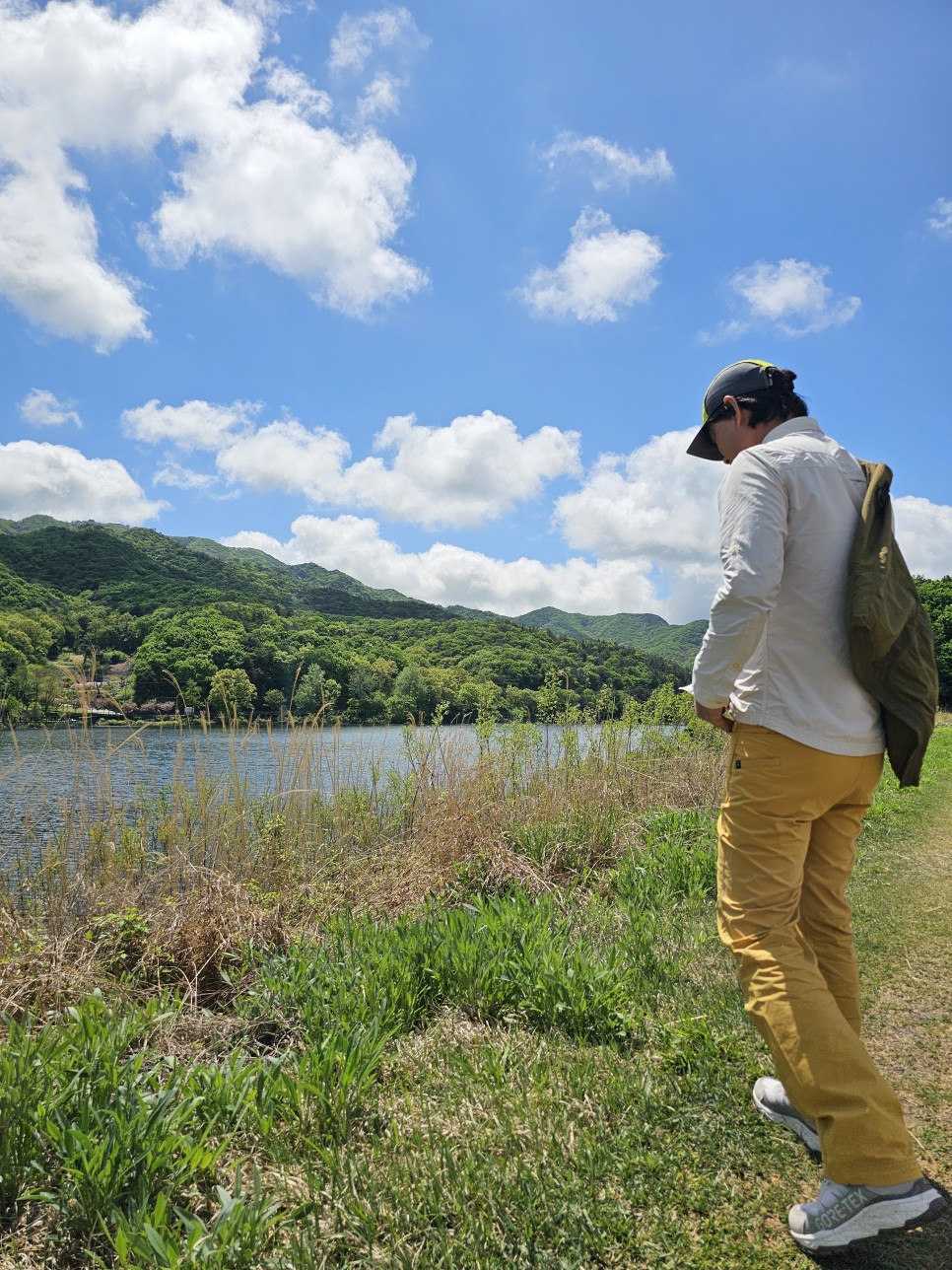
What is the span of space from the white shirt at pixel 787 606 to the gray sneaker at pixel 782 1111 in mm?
1094

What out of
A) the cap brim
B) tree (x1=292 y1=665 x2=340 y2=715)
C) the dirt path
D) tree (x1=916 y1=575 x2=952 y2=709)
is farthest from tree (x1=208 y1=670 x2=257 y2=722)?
tree (x1=916 y1=575 x2=952 y2=709)

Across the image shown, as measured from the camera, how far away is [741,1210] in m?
1.75

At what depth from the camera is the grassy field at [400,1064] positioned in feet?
5.46

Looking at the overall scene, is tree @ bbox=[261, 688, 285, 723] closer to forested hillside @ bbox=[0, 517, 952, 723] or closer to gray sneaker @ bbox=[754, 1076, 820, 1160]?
forested hillside @ bbox=[0, 517, 952, 723]

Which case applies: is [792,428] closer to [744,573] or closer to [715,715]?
[744,573]

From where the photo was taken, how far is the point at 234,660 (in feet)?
38.5

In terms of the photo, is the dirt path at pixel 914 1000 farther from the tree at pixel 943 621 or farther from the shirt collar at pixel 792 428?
the tree at pixel 943 621

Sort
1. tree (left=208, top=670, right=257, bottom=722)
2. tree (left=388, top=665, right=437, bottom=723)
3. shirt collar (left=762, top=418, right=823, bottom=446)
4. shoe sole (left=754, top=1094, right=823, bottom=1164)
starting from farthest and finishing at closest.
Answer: tree (left=388, top=665, right=437, bottom=723) → tree (left=208, top=670, right=257, bottom=722) → shirt collar (left=762, top=418, right=823, bottom=446) → shoe sole (left=754, top=1094, right=823, bottom=1164)

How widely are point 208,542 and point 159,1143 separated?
499 feet

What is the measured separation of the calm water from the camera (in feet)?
15.3

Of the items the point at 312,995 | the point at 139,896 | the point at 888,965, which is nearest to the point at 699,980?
the point at 888,965

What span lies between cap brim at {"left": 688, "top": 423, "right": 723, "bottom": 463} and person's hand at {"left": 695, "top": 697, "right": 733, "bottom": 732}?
0.95 m

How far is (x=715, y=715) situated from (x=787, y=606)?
36 cm

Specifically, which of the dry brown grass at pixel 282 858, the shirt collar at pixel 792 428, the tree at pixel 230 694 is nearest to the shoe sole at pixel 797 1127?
the shirt collar at pixel 792 428
